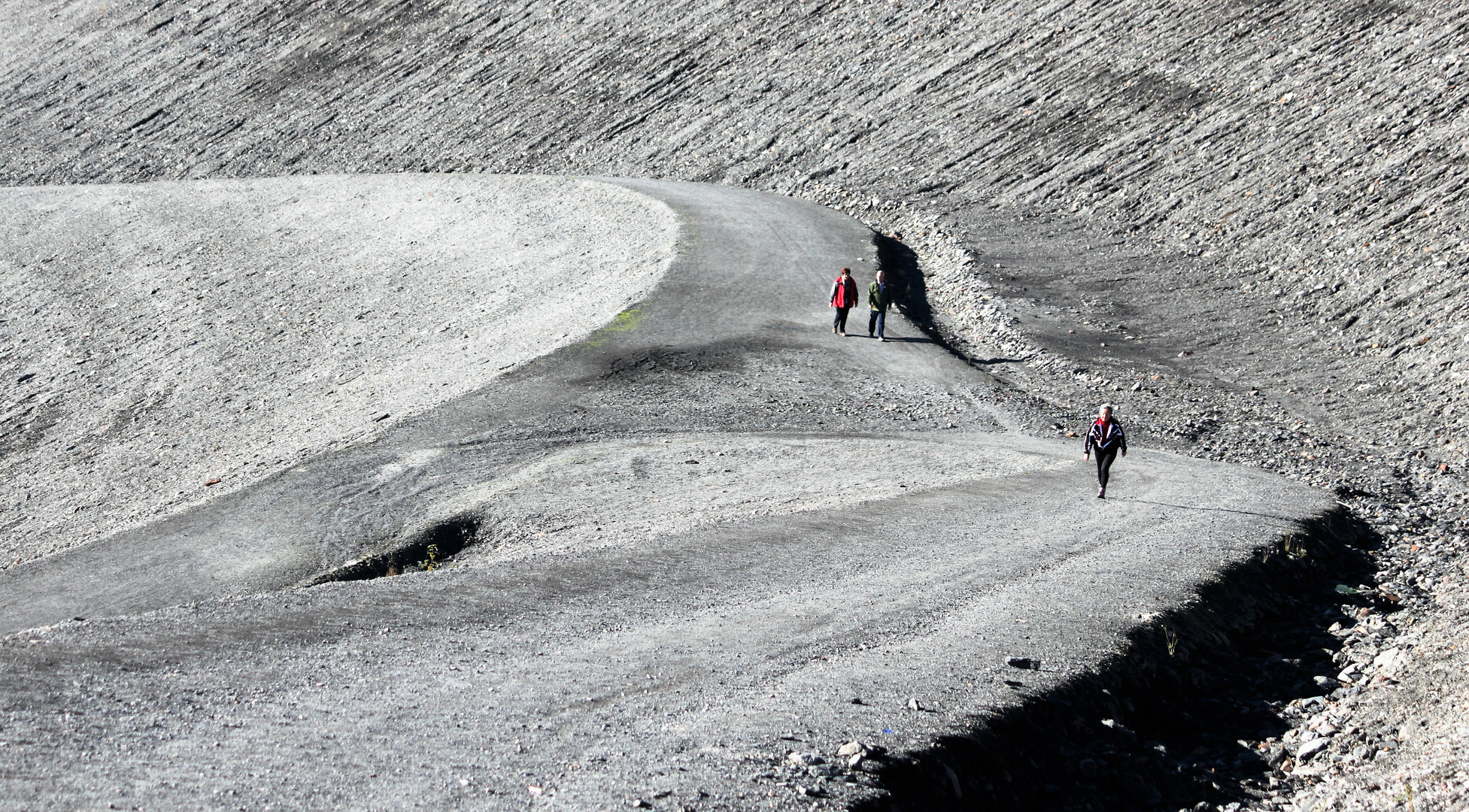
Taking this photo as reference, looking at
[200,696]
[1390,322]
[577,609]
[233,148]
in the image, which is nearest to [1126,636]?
[577,609]

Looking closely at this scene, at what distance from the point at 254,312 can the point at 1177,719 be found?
20.9m

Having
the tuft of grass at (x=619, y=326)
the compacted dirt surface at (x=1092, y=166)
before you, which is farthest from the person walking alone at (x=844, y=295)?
the tuft of grass at (x=619, y=326)

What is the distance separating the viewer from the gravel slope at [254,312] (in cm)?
1650

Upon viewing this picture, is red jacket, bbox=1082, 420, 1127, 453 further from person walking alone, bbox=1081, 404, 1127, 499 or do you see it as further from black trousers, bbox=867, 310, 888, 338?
black trousers, bbox=867, 310, 888, 338

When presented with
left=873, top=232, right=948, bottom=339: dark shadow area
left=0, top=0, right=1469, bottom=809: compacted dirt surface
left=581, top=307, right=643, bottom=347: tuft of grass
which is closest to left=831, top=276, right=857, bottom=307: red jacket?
left=873, top=232, right=948, bottom=339: dark shadow area

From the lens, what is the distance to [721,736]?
24.7 feet

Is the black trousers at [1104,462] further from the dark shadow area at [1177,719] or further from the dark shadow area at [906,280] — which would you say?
the dark shadow area at [906,280]

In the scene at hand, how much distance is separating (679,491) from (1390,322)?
1471 centimetres

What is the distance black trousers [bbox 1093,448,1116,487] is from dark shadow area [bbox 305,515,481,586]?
7.37 meters

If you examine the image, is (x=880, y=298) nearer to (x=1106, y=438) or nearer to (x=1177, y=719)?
(x=1106, y=438)

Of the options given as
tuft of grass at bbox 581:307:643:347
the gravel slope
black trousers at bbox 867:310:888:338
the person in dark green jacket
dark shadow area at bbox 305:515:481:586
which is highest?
the gravel slope

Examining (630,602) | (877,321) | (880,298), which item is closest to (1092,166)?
(877,321)

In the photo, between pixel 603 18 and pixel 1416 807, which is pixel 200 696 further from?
pixel 603 18

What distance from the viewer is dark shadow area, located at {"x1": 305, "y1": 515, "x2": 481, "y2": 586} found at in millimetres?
11906
